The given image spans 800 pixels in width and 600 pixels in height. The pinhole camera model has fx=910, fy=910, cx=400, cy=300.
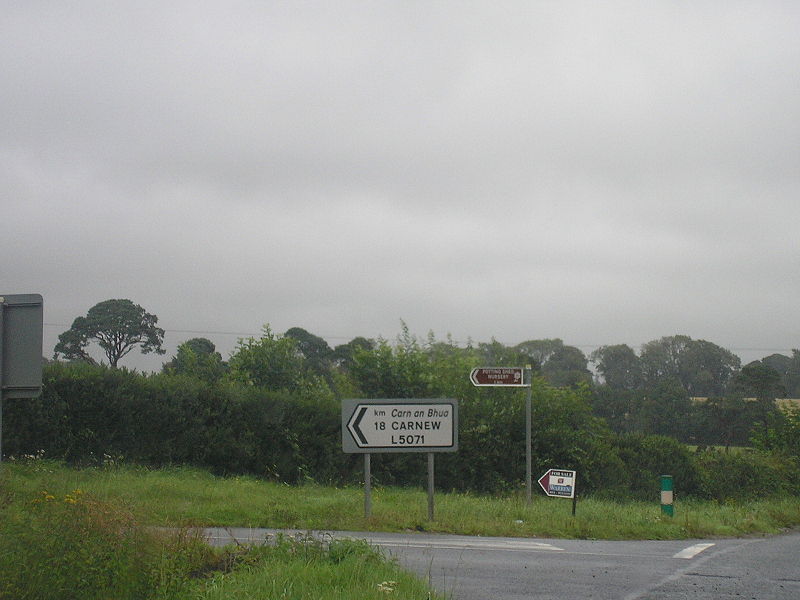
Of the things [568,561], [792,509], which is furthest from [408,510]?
[792,509]

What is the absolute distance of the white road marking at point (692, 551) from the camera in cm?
1143

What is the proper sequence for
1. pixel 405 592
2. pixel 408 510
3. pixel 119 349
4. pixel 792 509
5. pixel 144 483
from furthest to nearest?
pixel 119 349 → pixel 792 509 → pixel 144 483 → pixel 408 510 → pixel 405 592

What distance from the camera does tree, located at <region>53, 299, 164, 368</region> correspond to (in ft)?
159

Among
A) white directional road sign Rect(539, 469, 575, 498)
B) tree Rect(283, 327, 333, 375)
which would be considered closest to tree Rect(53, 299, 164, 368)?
tree Rect(283, 327, 333, 375)

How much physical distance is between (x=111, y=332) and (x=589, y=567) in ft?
141

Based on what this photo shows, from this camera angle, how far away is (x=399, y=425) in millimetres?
14305

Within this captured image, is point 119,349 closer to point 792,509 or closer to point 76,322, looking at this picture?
point 76,322

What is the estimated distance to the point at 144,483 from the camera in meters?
18.5

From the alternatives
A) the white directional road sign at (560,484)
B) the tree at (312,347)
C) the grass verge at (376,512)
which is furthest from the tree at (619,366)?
the white directional road sign at (560,484)

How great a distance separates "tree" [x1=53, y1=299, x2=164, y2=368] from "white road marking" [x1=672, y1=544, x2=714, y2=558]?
3914 cm

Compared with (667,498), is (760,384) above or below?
above

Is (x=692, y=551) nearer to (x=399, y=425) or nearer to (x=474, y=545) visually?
(x=474, y=545)

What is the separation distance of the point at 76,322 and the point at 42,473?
32.4 metres

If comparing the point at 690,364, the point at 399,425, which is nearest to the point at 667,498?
the point at 399,425
